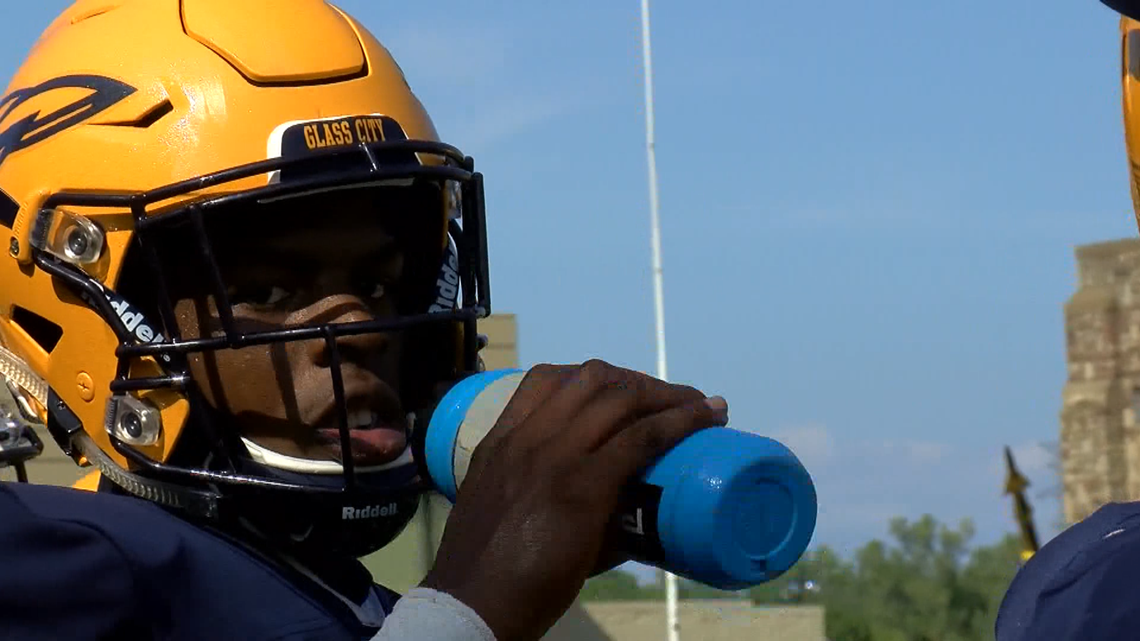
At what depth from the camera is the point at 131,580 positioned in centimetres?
200

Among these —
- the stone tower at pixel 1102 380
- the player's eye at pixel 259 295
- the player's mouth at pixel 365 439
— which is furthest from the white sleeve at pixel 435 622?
the stone tower at pixel 1102 380

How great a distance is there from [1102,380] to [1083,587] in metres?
19.7

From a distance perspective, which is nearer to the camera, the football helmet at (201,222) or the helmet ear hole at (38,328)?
the football helmet at (201,222)

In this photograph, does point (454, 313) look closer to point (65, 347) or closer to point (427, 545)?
point (65, 347)

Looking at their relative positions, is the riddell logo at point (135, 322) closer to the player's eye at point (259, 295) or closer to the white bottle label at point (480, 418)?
the player's eye at point (259, 295)

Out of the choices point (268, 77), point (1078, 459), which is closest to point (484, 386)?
point (268, 77)

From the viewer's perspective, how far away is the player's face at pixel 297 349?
230 centimetres

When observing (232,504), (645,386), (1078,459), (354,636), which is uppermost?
(645,386)

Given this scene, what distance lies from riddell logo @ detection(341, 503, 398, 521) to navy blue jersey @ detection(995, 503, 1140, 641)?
81 cm

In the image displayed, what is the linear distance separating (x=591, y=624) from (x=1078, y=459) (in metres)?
11.5

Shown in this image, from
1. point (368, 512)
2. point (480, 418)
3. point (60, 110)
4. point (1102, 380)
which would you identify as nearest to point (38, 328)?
point (60, 110)

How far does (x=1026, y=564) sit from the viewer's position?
1.82 m

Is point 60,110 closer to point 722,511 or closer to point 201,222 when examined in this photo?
point 201,222

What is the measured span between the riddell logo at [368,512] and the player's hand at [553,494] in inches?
16.6
